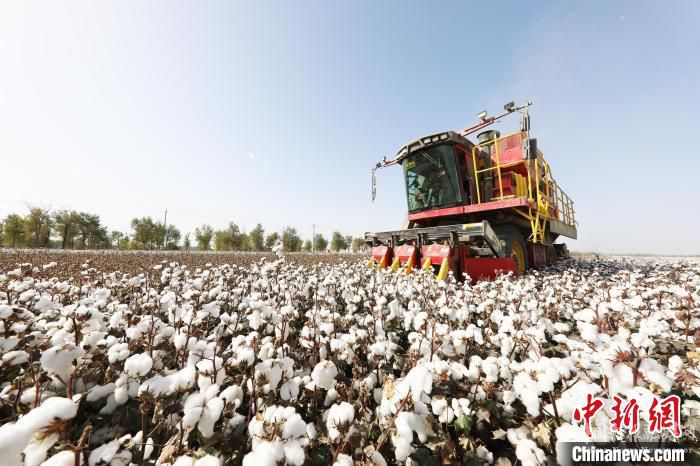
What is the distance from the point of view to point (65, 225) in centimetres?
4700

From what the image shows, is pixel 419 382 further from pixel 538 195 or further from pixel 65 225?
pixel 65 225

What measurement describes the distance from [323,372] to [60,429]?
1159 mm

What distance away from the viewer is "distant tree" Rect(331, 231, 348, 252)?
7125cm

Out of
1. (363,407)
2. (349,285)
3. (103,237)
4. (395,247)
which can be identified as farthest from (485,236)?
(103,237)

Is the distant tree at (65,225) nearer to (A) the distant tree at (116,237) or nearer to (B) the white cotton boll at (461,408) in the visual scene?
(A) the distant tree at (116,237)

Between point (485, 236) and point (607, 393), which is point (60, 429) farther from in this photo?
point (485, 236)

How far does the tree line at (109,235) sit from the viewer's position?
4453 centimetres

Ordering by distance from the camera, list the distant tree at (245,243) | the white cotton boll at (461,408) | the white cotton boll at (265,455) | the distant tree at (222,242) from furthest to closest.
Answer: the distant tree at (245,243), the distant tree at (222,242), the white cotton boll at (461,408), the white cotton boll at (265,455)

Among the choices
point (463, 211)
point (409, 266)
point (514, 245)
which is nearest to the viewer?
point (409, 266)

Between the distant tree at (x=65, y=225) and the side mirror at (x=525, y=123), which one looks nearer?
the side mirror at (x=525, y=123)

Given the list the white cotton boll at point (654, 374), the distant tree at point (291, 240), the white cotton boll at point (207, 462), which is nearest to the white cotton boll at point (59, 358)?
the white cotton boll at point (207, 462)

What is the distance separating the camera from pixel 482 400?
194 cm

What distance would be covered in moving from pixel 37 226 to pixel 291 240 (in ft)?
145

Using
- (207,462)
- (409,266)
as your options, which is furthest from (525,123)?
(207,462)
